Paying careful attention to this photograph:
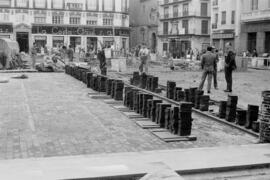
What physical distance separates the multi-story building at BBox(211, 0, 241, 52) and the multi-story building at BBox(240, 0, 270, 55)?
133 centimetres

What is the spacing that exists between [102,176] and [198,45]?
57519 millimetres

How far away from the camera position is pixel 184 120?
916 centimetres

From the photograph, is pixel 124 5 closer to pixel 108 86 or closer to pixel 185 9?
pixel 185 9

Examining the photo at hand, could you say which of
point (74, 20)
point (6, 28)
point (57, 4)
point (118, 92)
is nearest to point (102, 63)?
point (118, 92)

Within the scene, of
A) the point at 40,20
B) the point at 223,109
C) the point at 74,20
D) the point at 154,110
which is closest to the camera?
the point at 154,110

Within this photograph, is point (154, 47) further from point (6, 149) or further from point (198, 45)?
point (6, 149)

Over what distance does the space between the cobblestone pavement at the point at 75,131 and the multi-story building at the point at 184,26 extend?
153 feet

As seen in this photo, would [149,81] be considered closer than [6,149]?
No

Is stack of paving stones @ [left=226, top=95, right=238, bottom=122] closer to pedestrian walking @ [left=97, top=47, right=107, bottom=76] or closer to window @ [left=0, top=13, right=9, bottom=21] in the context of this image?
pedestrian walking @ [left=97, top=47, right=107, bottom=76]

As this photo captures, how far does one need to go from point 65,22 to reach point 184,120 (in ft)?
186

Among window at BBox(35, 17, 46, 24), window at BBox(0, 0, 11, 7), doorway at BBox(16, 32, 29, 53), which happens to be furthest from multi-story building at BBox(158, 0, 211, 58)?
window at BBox(0, 0, 11, 7)

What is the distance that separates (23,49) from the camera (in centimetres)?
6216

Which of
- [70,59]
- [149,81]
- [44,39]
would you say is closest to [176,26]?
[44,39]

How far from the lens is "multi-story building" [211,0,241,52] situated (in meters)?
49.9
